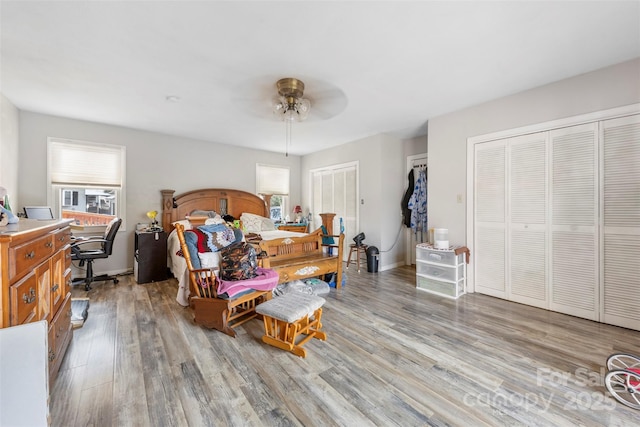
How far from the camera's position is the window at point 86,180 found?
386 centimetres

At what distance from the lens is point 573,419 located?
4.73 ft

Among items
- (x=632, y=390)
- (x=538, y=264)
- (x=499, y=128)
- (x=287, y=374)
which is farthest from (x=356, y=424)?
(x=499, y=128)

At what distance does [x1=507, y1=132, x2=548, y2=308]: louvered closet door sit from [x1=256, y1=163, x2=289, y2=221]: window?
4.58 m

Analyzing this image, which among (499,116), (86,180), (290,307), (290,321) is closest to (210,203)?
(86,180)

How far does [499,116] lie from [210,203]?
197 inches

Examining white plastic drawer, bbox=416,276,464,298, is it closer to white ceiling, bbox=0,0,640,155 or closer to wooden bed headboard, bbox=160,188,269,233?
white ceiling, bbox=0,0,640,155

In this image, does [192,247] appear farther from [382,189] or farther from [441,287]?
[382,189]

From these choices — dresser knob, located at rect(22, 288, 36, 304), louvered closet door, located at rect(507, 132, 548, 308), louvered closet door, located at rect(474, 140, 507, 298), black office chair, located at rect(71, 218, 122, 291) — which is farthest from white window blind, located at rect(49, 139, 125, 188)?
louvered closet door, located at rect(507, 132, 548, 308)

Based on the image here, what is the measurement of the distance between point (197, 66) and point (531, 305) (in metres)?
4.55

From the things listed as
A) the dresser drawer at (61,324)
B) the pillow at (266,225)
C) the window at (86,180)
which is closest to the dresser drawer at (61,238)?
the dresser drawer at (61,324)

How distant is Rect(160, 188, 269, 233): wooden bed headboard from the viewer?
4625 mm

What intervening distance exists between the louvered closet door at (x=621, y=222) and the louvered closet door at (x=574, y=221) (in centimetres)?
8

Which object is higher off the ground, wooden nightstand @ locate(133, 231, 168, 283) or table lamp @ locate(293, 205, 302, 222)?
table lamp @ locate(293, 205, 302, 222)

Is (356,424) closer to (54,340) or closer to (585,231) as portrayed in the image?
(54,340)
